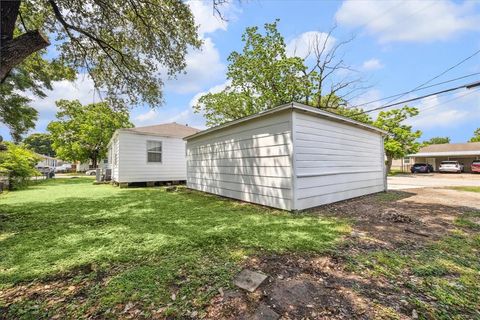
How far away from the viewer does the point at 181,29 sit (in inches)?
257

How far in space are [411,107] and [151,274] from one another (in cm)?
2834

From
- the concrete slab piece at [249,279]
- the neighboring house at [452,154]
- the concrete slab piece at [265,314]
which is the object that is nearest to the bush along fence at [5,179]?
the concrete slab piece at [249,279]

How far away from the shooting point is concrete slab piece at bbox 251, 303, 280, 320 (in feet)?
5.53

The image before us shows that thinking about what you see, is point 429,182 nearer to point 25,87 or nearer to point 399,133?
point 399,133

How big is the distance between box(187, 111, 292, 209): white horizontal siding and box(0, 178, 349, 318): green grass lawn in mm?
674

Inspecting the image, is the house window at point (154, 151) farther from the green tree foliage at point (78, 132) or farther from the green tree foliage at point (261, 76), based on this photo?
the green tree foliage at point (78, 132)

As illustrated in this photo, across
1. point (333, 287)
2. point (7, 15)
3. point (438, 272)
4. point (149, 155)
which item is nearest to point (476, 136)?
point (438, 272)

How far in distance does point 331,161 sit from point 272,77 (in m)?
11.6

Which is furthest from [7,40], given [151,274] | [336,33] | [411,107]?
[411,107]

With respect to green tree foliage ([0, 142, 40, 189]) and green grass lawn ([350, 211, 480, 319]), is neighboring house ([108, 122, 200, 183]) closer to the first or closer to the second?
green tree foliage ([0, 142, 40, 189])

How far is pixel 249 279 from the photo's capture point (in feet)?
7.24

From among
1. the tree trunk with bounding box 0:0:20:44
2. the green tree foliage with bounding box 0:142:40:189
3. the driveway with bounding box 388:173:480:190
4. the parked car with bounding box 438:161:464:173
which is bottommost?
the driveway with bounding box 388:173:480:190

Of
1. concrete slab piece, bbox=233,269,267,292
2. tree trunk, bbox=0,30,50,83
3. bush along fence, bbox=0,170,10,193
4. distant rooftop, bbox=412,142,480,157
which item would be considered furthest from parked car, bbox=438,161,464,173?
bush along fence, bbox=0,170,10,193

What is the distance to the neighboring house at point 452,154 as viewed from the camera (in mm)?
25266
